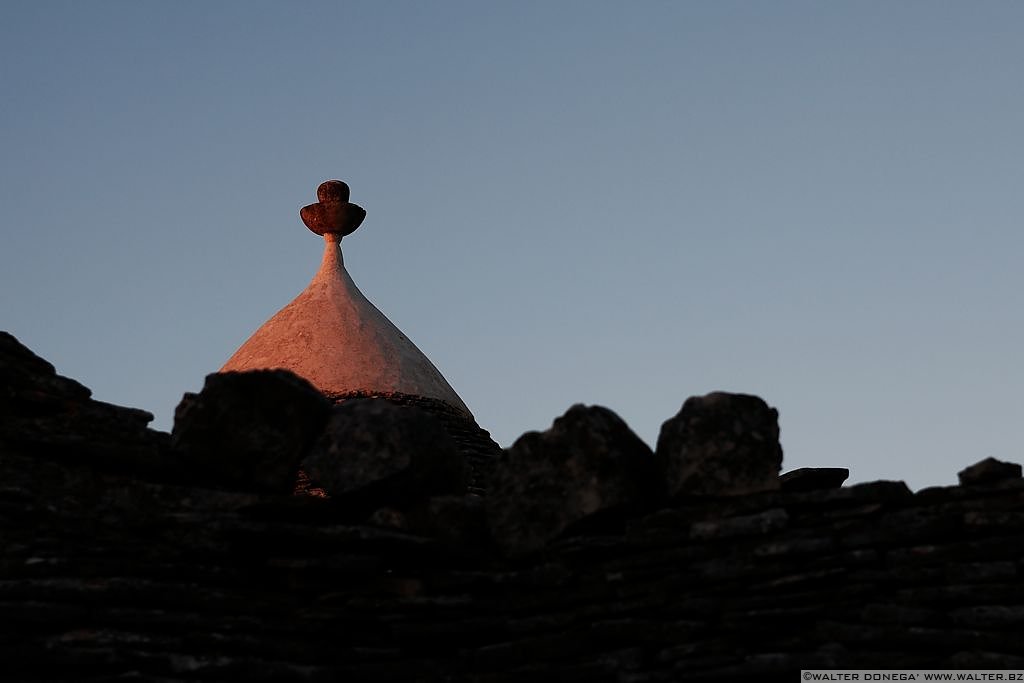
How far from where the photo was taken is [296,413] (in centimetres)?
555

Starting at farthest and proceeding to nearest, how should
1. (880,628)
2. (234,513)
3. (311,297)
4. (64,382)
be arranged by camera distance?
1. (311,297)
2. (64,382)
3. (234,513)
4. (880,628)

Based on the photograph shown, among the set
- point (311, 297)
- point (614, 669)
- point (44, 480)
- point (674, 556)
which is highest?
point (311, 297)

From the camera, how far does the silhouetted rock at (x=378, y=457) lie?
5477mm

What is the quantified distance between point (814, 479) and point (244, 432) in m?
2.42

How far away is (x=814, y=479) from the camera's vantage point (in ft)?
18.9

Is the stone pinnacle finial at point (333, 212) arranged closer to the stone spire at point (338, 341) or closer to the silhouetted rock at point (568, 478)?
the stone spire at point (338, 341)

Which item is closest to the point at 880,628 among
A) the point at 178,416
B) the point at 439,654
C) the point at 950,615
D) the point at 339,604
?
the point at 950,615

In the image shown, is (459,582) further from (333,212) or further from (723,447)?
(333,212)

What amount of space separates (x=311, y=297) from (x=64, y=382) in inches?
261

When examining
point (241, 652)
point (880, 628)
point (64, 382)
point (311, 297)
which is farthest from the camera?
point (311, 297)

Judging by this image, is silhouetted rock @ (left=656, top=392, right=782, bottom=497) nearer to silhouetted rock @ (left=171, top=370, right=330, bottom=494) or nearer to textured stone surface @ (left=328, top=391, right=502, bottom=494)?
silhouetted rock @ (left=171, top=370, right=330, bottom=494)

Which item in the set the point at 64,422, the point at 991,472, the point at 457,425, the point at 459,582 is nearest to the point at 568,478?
the point at 459,582

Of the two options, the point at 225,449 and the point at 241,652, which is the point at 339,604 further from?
the point at 225,449

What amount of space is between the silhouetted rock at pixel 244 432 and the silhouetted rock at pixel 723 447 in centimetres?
158
